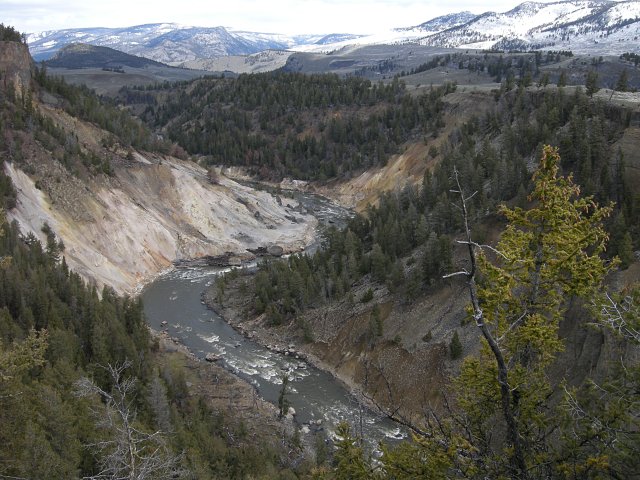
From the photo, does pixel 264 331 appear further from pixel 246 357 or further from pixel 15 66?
pixel 15 66

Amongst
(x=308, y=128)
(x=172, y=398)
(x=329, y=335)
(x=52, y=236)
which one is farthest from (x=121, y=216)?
(x=308, y=128)

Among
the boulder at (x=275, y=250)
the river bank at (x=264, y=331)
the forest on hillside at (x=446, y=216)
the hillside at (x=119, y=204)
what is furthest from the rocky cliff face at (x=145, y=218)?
the forest on hillside at (x=446, y=216)

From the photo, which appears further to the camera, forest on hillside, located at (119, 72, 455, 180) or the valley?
forest on hillside, located at (119, 72, 455, 180)

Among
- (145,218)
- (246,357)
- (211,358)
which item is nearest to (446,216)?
(246,357)

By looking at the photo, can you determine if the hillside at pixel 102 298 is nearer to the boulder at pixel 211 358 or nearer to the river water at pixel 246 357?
the boulder at pixel 211 358

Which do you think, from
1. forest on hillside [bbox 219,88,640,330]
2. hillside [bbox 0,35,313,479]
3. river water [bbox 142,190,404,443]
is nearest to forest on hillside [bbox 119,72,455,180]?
hillside [bbox 0,35,313,479]

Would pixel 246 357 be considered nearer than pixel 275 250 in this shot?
Yes

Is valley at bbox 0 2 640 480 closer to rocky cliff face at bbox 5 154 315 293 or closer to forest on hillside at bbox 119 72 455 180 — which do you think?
rocky cliff face at bbox 5 154 315 293

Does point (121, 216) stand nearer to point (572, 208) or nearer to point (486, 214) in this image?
point (486, 214)
